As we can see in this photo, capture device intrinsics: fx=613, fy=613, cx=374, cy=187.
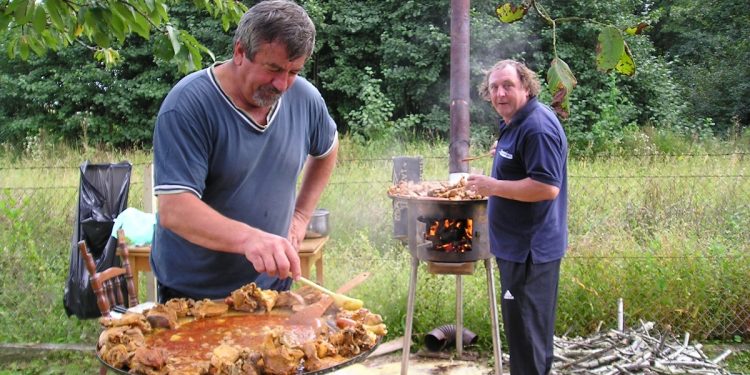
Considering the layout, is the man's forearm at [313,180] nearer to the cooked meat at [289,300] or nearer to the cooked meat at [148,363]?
the cooked meat at [289,300]

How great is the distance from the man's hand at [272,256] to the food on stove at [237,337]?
195 mm

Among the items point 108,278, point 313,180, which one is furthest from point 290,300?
point 108,278

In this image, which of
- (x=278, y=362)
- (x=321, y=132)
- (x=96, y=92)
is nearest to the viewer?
(x=278, y=362)

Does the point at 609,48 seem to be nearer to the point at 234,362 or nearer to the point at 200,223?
the point at 234,362

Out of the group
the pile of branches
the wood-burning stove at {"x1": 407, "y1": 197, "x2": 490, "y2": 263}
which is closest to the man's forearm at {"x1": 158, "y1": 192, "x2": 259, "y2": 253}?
the wood-burning stove at {"x1": 407, "y1": 197, "x2": 490, "y2": 263}

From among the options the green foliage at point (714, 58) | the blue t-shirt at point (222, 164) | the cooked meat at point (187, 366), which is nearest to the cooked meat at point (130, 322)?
the cooked meat at point (187, 366)

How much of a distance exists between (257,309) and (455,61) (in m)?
3.36

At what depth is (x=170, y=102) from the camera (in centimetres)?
228

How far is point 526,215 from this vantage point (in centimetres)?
376

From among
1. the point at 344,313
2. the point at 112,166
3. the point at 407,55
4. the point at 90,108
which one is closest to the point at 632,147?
the point at 407,55

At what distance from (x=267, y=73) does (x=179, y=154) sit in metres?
0.43

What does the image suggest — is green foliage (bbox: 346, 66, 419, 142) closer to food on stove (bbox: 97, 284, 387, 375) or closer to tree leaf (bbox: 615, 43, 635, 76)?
food on stove (bbox: 97, 284, 387, 375)

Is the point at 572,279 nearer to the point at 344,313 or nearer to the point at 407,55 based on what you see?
the point at 344,313

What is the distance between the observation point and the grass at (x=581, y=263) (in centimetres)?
507
